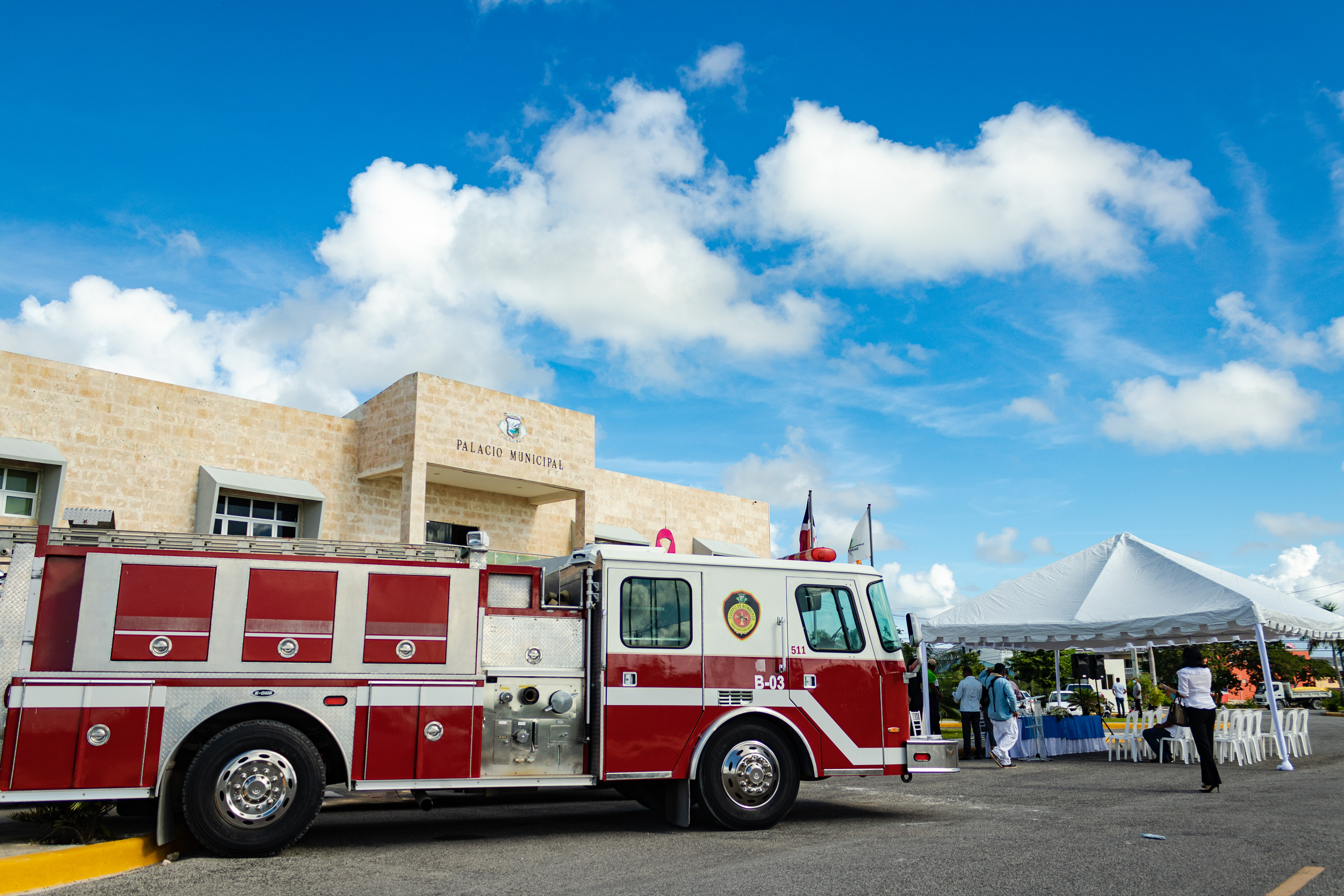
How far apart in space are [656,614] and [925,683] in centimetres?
963

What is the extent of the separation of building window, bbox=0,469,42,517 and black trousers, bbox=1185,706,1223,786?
19430 millimetres

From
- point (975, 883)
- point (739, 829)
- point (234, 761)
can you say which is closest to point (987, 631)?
point (739, 829)

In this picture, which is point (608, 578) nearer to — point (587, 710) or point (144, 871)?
point (587, 710)

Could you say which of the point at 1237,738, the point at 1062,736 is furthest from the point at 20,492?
the point at 1237,738

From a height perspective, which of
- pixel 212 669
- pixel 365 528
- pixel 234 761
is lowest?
pixel 234 761

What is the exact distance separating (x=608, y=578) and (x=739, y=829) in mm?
2439

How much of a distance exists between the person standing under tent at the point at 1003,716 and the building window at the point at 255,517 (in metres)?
14.7

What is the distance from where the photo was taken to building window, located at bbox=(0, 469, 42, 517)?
59.2 ft

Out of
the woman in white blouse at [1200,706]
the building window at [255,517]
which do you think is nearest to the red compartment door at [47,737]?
the woman in white blouse at [1200,706]

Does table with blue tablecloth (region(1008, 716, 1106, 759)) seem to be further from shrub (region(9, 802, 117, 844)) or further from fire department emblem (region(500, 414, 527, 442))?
fire department emblem (region(500, 414, 527, 442))

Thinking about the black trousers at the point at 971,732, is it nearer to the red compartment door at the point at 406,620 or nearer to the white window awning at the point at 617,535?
the red compartment door at the point at 406,620

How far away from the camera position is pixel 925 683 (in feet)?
55.0

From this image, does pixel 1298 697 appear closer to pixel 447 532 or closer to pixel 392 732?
pixel 447 532

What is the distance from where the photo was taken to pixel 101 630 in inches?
278
